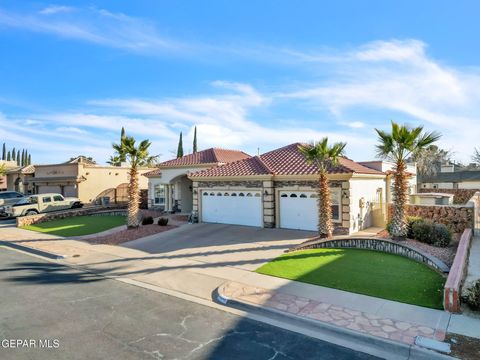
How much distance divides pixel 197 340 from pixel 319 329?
2647 millimetres

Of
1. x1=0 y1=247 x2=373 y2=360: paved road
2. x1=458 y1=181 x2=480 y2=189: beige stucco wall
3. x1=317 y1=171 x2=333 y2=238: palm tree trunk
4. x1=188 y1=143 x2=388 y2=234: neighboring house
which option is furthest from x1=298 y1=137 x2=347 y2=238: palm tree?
x1=458 y1=181 x2=480 y2=189: beige stucco wall

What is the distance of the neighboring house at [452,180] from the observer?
41562 mm

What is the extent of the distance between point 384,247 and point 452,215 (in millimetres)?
5644

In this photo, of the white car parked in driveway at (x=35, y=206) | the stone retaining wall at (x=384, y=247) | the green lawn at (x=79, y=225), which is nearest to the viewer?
the stone retaining wall at (x=384, y=247)

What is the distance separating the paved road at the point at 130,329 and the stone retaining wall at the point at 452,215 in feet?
42.7

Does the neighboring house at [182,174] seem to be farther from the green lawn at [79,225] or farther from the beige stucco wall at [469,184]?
the beige stucco wall at [469,184]

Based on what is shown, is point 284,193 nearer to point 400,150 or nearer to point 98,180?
point 400,150

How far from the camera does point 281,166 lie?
19828mm

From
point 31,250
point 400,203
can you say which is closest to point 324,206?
point 400,203

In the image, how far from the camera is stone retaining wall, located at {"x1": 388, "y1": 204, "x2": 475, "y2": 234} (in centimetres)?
1598

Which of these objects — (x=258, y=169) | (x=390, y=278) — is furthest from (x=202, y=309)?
(x=258, y=169)

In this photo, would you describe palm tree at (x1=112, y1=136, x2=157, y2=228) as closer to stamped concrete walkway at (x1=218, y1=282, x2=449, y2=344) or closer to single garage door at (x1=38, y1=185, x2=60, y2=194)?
stamped concrete walkway at (x1=218, y1=282, x2=449, y2=344)

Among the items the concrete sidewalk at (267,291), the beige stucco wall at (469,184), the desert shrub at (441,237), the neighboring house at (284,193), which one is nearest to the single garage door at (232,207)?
the neighboring house at (284,193)

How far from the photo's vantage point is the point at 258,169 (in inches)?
785
